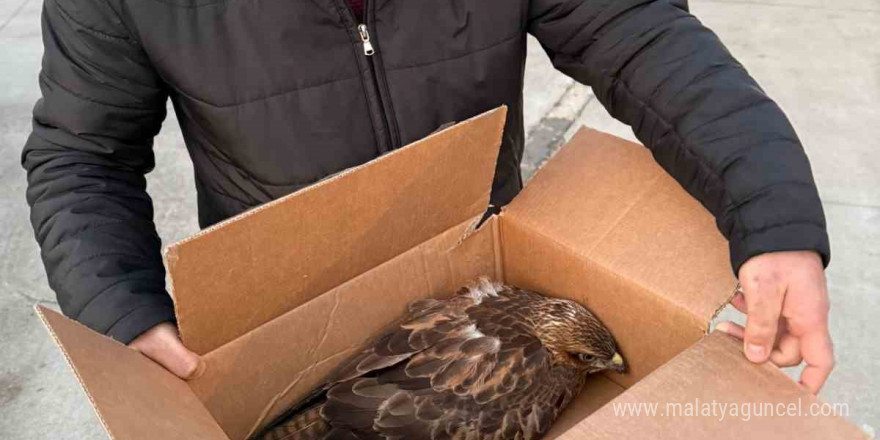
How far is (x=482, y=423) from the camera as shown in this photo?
4.66 ft

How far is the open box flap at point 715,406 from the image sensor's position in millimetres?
1069

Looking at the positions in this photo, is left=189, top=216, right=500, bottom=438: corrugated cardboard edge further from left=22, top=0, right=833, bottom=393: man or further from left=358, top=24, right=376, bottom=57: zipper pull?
left=358, top=24, right=376, bottom=57: zipper pull

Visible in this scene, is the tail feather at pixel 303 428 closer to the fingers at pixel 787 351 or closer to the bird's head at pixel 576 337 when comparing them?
the bird's head at pixel 576 337

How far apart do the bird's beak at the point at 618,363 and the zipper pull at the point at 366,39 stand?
739 millimetres

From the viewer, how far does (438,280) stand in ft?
5.22

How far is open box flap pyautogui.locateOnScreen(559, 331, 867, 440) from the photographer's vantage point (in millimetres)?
1069

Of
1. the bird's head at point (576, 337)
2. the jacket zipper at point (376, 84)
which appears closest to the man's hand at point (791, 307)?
the bird's head at point (576, 337)

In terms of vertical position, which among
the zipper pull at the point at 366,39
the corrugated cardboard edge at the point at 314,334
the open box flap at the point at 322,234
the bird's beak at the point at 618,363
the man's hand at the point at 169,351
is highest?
the zipper pull at the point at 366,39

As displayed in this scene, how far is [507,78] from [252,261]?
28.2 inches

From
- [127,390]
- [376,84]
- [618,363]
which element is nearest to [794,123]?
[618,363]

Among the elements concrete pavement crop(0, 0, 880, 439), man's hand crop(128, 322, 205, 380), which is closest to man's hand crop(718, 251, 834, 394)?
man's hand crop(128, 322, 205, 380)

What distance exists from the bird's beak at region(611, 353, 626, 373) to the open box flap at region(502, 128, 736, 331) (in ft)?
0.67

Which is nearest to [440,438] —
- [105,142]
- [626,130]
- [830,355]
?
[830,355]

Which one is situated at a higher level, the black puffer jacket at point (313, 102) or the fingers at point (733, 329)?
the black puffer jacket at point (313, 102)
